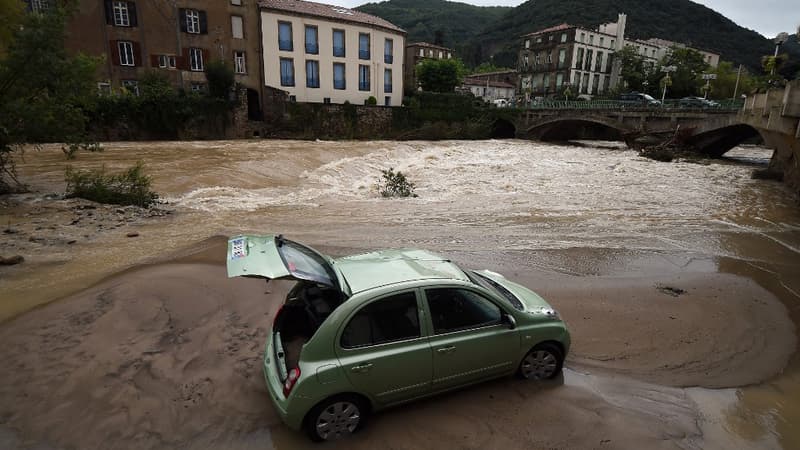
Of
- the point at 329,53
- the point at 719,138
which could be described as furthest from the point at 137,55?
the point at 719,138

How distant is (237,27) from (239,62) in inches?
106

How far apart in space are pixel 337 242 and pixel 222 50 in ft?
106

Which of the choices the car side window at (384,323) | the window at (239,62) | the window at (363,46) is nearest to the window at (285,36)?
the window at (239,62)

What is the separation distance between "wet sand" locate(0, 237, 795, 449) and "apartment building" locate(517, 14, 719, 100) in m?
65.7

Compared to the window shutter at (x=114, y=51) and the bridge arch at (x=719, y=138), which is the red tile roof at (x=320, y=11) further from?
the bridge arch at (x=719, y=138)

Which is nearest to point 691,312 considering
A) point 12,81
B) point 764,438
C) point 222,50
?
point 764,438

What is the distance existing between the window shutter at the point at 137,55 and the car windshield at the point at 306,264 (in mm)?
36168

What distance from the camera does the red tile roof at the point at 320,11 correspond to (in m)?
37.8

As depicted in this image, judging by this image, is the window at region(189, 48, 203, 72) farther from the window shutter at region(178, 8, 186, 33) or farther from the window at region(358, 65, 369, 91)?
the window at region(358, 65, 369, 91)

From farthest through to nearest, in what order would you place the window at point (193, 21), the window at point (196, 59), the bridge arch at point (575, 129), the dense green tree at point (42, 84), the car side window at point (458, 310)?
the bridge arch at point (575, 129) → the window at point (196, 59) → the window at point (193, 21) → the dense green tree at point (42, 84) → the car side window at point (458, 310)

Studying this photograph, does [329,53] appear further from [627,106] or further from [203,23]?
[627,106]

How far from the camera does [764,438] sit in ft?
13.6

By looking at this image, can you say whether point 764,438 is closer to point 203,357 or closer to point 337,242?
point 203,357

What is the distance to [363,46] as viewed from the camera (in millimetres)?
42562
